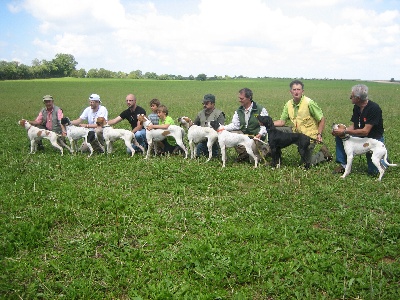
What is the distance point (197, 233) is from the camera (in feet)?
18.8

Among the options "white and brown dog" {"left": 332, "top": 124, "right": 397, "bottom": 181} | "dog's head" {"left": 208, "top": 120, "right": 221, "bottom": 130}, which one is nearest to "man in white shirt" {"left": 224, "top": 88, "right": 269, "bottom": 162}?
"dog's head" {"left": 208, "top": 120, "right": 221, "bottom": 130}

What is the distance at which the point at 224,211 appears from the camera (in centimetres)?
653

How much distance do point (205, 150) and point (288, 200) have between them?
4.09m

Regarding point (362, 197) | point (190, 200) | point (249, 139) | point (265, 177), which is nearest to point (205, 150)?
point (249, 139)

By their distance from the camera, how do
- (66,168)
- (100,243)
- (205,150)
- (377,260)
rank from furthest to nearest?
(205,150) < (66,168) < (100,243) < (377,260)

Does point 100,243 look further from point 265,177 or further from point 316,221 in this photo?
point 265,177

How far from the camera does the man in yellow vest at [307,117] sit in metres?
9.39

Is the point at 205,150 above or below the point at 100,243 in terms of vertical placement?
above

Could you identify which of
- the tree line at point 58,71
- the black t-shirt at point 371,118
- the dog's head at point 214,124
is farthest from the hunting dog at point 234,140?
the tree line at point 58,71

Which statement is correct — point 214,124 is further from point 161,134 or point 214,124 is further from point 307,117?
point 307,117

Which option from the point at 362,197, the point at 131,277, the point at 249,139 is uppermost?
the point at 249,139

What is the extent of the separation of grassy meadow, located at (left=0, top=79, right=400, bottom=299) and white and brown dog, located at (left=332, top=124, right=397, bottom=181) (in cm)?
33

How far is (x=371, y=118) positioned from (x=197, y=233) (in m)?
5.07

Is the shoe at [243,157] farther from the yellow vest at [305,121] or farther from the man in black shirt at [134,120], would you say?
the man in black shirt at [134,120]
